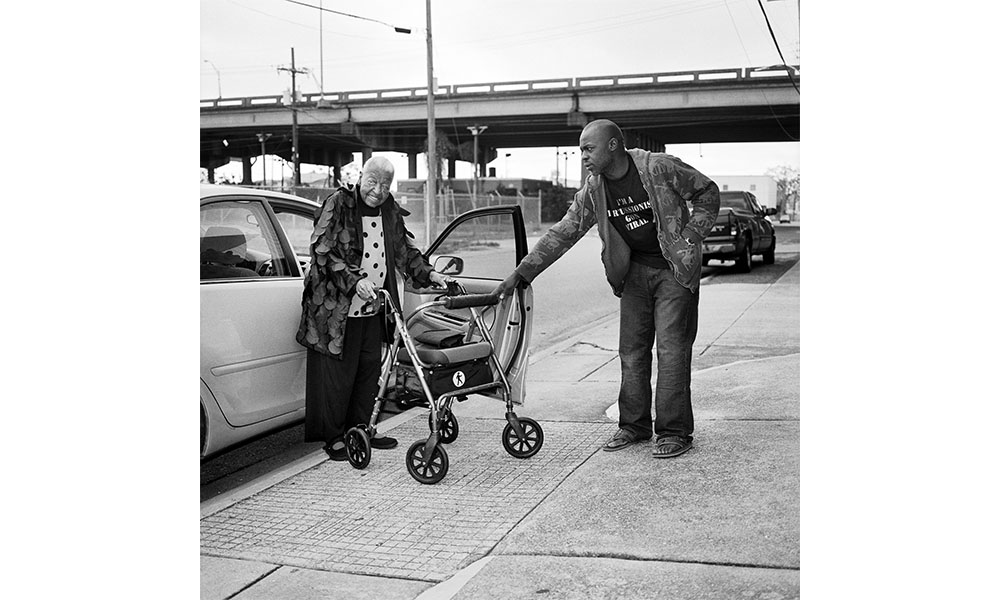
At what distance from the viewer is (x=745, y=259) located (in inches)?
647

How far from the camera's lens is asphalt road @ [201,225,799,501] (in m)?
5.20

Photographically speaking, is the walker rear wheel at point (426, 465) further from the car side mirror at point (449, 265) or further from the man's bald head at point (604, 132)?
the man's bald head at point (604, 132)

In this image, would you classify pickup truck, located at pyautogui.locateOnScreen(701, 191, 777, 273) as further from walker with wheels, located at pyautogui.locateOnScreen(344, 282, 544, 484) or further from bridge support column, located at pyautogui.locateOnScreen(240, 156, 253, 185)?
bridge support column, located at pyautogui.locateOnScreen(240, 156, 253, 185)

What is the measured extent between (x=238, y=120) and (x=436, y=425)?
5.34 ft

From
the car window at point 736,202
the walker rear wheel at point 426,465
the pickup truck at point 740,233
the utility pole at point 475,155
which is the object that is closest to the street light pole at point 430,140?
the utility pole at point 475,155

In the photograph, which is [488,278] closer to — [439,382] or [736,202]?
[439,382]

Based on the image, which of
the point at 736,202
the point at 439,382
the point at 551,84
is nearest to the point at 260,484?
the point at 439,382

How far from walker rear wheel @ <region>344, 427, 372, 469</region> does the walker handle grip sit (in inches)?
28.8

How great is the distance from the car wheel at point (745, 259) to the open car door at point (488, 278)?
1103cm

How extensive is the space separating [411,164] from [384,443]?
2026 mm

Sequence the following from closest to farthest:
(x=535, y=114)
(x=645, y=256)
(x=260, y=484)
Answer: (x=260, y=484), (x=645, y=256), (x=535, y=114)
